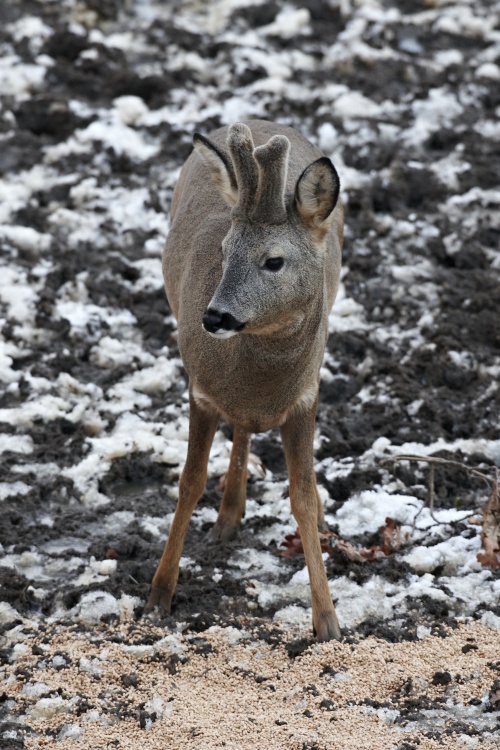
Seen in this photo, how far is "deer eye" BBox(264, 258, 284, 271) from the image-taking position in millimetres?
3812

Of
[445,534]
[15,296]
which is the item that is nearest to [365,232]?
[15,296]

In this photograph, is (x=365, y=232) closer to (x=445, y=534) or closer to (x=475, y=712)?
(x=445, y=534)

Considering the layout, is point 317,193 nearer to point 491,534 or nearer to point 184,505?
point 184,505

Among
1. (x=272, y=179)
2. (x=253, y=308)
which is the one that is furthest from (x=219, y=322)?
(x=272, y=179)

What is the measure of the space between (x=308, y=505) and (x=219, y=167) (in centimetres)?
139

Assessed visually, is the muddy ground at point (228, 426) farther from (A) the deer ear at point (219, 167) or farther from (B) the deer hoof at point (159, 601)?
(A) the deer ear at point (219, 167)

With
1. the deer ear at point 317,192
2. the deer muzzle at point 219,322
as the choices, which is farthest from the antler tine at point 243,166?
the deer muzzle at point 219,322

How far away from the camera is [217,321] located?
11.9 ft

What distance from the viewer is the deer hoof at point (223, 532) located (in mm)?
5023

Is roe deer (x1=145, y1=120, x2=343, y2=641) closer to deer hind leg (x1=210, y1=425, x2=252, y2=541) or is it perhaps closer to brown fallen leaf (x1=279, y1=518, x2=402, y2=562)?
deer hind leg (x1=210, y1=425, x2=252, y2=541)

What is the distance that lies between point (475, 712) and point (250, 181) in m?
1.99

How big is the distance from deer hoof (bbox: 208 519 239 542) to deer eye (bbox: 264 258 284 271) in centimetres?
163

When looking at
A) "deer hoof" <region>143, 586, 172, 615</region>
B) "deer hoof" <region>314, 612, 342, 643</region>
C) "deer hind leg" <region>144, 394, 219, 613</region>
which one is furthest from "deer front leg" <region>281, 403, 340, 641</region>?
"deer hoof" <region>143, 586, 172, 615</region>

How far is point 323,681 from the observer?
4008 millimetres
